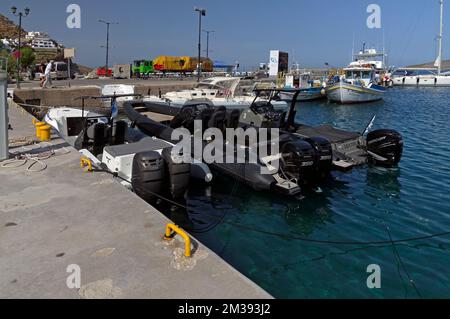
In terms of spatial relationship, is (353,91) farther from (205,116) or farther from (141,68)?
(141,68)

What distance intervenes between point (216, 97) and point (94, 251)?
20527 millimetres

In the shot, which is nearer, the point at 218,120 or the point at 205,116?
the point at 218,120

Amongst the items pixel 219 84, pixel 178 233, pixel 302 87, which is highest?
pixel 302 87

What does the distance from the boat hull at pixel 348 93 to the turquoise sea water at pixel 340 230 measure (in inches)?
897

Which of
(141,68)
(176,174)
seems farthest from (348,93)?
(176,174)

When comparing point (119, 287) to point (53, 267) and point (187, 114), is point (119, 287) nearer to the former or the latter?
point (53, 267)

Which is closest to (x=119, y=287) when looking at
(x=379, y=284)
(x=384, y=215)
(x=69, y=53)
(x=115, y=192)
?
(x=115, y=192)

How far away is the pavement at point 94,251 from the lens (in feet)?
11.6

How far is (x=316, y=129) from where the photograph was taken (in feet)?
39.9

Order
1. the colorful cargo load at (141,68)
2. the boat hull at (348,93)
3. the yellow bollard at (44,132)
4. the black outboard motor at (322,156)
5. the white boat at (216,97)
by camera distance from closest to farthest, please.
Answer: the black outboard motor at (322,156) → the yellow bollard at (44,132) → the white boat at (216,97) → the boat hull at (348,93) → the colorful cargo load at (141,68)

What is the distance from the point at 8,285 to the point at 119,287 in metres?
1.10

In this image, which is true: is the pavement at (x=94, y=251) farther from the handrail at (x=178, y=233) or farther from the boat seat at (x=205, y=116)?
the boat seat at (x=205, y=116)

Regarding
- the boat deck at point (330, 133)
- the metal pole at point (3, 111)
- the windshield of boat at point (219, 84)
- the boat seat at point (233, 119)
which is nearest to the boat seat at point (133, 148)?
the metal pole at point (3, 111)

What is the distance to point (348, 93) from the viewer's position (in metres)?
34.1
